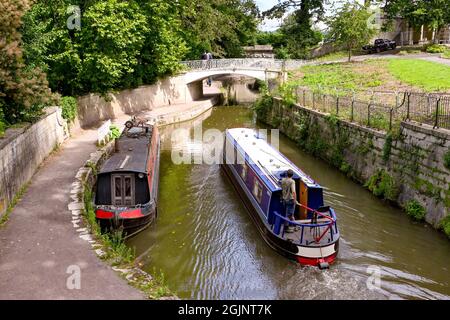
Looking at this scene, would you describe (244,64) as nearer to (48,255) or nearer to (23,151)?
(23,151)

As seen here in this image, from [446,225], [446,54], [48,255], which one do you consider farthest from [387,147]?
[446,54]

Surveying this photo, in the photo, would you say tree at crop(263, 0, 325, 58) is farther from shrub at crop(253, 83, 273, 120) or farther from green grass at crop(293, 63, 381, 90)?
shrub at crop(253, 83, 273, 120)

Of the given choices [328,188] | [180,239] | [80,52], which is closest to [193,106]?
[80,52]

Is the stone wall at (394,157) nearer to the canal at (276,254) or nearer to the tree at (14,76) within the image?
the canal at (276,254)

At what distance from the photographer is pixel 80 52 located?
72.9 feet

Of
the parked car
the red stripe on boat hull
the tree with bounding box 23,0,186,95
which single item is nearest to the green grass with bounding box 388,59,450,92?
the parked car

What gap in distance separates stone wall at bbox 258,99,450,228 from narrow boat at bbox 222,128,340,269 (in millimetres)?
3196

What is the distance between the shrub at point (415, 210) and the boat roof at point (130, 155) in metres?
7.49

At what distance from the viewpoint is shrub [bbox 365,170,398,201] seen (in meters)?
13.5

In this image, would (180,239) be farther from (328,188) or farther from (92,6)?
(92,6)

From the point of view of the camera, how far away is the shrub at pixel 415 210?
12109mm

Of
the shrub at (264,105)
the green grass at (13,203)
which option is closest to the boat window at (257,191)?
the green grass at (13,203)

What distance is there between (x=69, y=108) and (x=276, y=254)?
14259 millimetres
